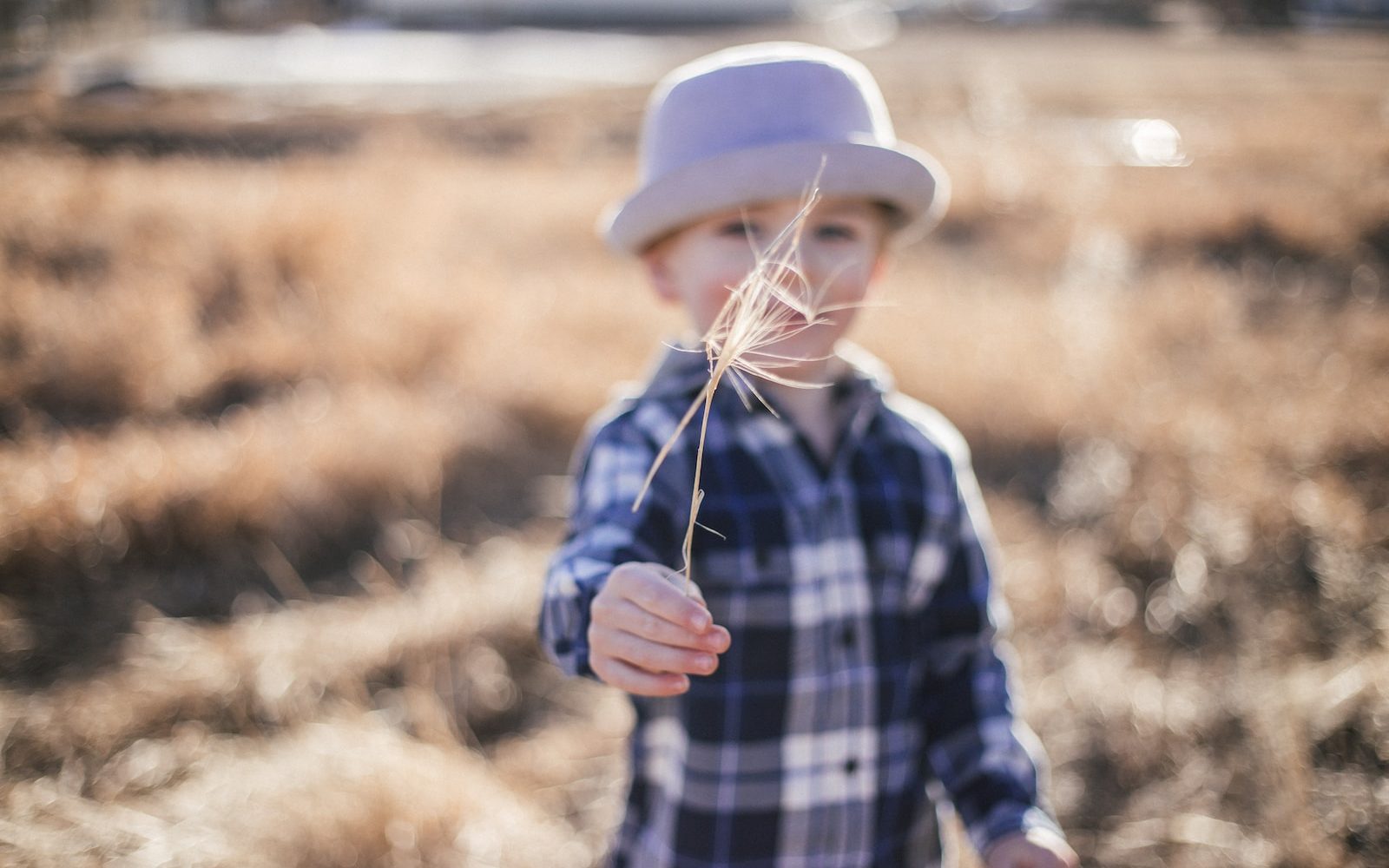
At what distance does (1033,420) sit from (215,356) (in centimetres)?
325

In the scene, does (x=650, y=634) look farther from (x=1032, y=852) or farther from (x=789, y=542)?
(x=1032, y=852)

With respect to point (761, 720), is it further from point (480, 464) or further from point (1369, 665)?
point (480, 464)

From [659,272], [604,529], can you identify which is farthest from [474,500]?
[604,529]

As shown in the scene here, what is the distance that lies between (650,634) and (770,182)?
1.94 feet

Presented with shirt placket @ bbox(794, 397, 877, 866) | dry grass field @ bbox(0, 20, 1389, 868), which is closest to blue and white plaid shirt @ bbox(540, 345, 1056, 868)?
shirt placket @ bbox(794, 397, 877, 866)

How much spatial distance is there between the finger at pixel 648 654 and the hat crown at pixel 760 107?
2.09 ft

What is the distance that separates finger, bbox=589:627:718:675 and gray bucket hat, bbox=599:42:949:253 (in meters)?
0.56

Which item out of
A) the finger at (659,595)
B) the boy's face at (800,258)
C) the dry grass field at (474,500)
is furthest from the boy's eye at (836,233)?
the dry grass field at (474,500)

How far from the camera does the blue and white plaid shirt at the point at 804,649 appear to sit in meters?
1.19

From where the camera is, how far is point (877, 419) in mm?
1354

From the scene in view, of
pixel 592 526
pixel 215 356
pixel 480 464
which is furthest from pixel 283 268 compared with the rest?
pixel 592 526

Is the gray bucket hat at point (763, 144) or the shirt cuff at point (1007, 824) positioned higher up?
the gray bucket hat at point (763, 144)

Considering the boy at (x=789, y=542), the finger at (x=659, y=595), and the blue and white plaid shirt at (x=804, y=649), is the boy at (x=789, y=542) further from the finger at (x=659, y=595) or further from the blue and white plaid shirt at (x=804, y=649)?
the finger at (x=659, y=595)

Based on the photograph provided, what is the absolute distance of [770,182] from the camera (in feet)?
3.66
